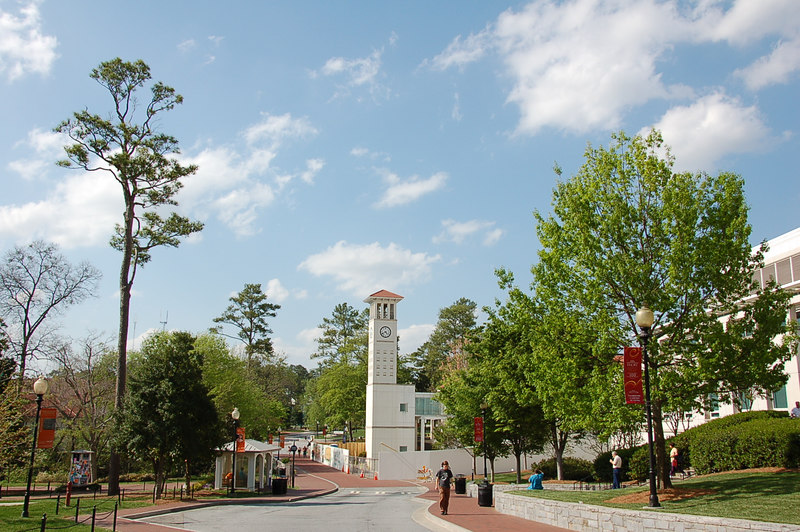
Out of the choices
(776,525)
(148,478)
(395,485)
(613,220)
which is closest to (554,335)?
(613,220)

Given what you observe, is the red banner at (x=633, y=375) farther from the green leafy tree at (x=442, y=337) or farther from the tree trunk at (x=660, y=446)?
the green leafy tree at (x=442, y=337)

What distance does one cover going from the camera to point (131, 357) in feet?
158

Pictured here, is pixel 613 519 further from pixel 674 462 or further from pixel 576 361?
pixel 674 462

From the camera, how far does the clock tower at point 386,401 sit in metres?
50.5

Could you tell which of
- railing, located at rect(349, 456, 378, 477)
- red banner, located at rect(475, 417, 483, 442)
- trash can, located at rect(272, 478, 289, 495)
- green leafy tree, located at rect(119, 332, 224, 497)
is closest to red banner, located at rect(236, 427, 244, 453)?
trash can, located at rect(272, 478, 289, 495)

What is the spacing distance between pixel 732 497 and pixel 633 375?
368 cm

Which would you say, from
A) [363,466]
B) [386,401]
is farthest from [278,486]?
[386,401]

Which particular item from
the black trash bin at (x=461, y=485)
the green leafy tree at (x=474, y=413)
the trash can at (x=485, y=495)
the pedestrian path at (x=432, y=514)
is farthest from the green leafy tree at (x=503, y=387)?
the trash can at (x=485, y=495)

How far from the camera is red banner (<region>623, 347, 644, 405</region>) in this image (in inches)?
573

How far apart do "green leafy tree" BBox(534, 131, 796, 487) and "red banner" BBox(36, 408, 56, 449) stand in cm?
1590

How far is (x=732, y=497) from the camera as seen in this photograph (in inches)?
571

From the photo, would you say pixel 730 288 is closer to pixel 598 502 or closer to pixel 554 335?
pixel 554 335

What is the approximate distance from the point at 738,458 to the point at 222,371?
35634 mm

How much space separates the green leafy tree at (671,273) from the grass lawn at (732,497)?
4.81 feet
